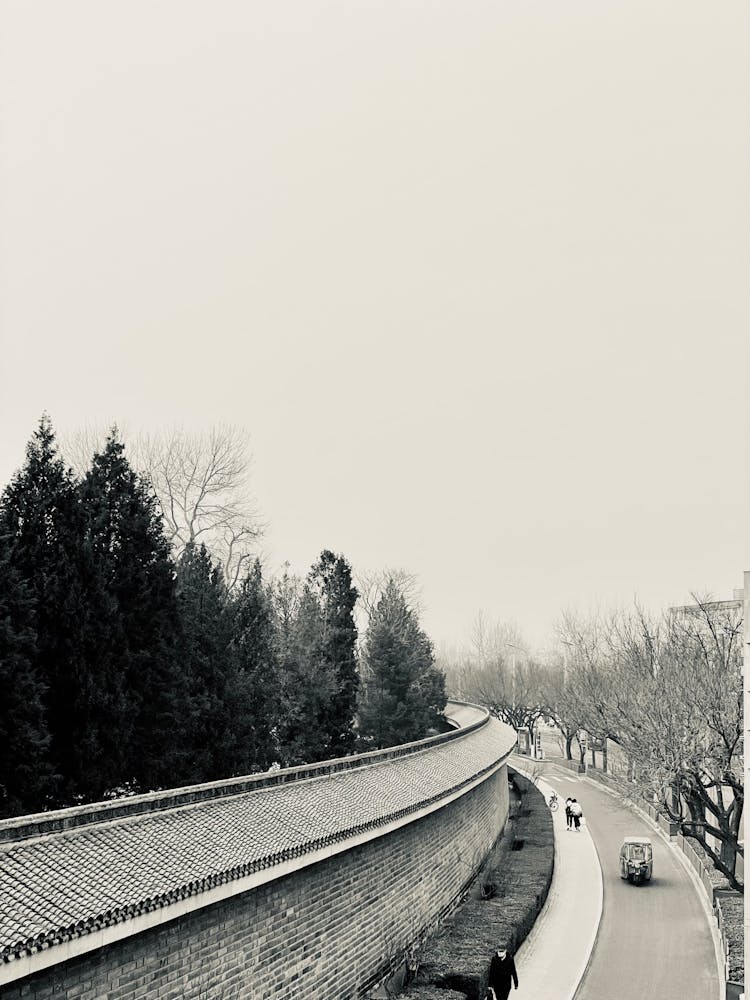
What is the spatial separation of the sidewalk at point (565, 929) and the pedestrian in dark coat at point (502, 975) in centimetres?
131

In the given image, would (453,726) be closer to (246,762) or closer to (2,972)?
(246,762)

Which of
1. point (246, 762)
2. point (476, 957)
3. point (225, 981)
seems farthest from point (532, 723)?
point (225, 981)

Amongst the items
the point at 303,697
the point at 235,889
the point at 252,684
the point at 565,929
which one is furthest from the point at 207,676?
the point at 235,889

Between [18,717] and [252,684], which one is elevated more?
[252,684]

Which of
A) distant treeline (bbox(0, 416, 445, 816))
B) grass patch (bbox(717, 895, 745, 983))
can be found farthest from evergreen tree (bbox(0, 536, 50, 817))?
grass patch (bbox(717, 895, 745, 983))

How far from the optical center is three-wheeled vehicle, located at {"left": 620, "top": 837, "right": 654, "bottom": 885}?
2173cm

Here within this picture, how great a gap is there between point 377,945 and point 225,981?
4.38m

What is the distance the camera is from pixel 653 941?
17.4 meters

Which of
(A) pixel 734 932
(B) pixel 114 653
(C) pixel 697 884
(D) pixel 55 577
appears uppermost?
(D) pixel 55 577

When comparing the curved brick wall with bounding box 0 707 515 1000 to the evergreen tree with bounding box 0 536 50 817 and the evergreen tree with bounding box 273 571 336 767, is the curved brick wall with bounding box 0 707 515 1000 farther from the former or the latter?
the evergreen tree with bounding box 273 571 336 767

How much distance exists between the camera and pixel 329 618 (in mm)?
27172

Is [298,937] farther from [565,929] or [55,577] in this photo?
[565,929]

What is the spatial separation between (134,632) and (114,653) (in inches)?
30.4

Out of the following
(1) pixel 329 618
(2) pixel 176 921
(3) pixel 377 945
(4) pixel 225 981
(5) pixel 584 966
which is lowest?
(5) pixel 584 966
